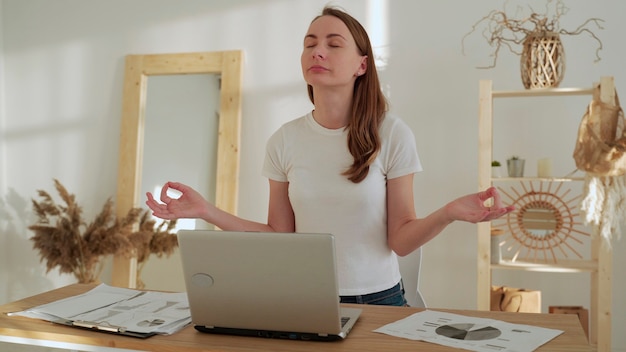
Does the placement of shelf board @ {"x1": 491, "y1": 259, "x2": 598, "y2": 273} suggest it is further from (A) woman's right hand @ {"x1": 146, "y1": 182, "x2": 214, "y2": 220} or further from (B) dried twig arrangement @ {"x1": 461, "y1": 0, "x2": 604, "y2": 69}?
(A) woman's right hand @ {"x1": 146, "y1": 182, "x2": 214, "y2": 220}

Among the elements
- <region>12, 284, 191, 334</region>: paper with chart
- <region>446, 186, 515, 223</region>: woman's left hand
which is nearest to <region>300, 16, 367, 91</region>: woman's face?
<region>446, 186, 515, 223</region>: woman's left hand

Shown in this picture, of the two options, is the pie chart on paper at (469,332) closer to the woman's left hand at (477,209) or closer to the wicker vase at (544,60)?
the woman's left hand at (477,209)

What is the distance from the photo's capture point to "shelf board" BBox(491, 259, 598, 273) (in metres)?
3.15

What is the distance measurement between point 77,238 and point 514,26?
2.82 meters

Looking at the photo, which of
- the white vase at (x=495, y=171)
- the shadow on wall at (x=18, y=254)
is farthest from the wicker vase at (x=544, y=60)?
Answer: the shadow on wall at (x=18, y=254)

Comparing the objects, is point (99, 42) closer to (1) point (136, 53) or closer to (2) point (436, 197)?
(1) point (136, 53)

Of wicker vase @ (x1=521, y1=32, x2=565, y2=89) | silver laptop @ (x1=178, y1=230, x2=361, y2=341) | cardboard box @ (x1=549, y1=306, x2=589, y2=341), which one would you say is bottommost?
cardboard box @ (x1=549, y1=306, x2=589, y2=341)

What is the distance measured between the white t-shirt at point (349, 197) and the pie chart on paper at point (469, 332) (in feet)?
1.81

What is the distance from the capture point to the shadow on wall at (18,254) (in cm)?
446

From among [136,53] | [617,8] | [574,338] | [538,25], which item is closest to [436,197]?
[538,25]

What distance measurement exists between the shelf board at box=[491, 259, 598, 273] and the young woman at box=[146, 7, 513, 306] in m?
1.44

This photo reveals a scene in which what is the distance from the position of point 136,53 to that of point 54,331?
3221 millimetres

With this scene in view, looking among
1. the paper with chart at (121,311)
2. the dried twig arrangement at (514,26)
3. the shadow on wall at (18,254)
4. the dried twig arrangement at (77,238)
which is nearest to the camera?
the paper with chart at (121,311)

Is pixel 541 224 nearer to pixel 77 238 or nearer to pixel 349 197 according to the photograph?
pixel 349 197
